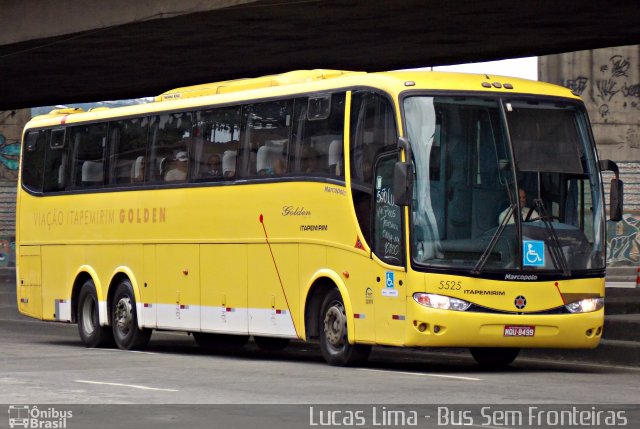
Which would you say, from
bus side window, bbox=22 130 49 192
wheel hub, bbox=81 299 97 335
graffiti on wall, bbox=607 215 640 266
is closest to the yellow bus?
wheel hub, bbox=81 299 97 335

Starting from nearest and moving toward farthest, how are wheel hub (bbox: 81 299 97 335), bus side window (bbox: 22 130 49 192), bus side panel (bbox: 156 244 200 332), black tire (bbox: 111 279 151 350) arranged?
bus side panel (bbox: 156 244 200 332) < black tire (bbox: 111 279 151 350) < wheel hub (bbox: 81 299 97 335) < bus side window (bbox: 22 130 49 192)

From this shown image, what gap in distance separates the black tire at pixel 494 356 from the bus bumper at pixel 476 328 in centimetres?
153

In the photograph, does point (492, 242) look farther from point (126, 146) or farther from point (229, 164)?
point (126, 146)

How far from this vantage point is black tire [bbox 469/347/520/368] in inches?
749

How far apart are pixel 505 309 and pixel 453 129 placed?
2.08m

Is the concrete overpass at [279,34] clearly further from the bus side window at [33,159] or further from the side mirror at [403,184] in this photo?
the side mirror at [403,184]

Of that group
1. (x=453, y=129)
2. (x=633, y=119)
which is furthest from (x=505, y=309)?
(x=633, y=119)

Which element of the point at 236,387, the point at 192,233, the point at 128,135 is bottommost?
the point at 236,387

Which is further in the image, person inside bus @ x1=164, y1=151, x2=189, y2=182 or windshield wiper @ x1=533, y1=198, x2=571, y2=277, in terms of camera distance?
person inside bus @ x1=164, y1=151, x2=189, y2=182

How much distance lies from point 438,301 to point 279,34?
1164 cm

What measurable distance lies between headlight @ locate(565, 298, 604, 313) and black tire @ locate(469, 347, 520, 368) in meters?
1.47

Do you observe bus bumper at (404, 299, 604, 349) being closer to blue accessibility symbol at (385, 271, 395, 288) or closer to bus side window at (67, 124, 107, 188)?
blue accessibility symbol at (385, 271, 395, 288)

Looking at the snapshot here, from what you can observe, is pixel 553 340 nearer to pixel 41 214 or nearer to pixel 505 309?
pixel 505 309

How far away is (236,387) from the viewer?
1470cm
